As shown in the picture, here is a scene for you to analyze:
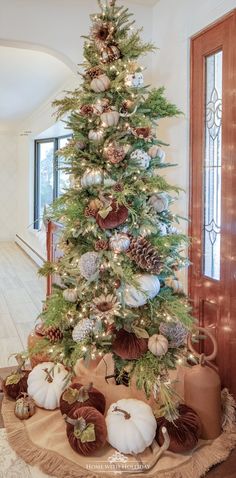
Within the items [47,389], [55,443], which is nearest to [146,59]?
[47,389]

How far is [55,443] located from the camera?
6.06ft

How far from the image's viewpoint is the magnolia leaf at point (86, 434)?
1.74m

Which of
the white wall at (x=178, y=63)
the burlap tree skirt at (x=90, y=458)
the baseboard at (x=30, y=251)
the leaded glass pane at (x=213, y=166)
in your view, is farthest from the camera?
the baseboard at (x=30, y=251)

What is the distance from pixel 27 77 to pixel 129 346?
394cm

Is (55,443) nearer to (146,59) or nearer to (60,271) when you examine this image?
(60,271)

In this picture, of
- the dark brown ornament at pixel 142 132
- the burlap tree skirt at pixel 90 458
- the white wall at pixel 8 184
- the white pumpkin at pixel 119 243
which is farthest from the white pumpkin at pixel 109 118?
the white wall at pixel 8 184

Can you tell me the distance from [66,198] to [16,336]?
1.92 metres

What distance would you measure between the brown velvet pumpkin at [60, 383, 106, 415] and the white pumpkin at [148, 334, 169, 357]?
0.37 meters

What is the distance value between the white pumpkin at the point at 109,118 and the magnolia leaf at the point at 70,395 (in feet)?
4.27

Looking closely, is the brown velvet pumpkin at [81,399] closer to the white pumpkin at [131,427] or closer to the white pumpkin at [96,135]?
the white pumpkin at [131,427]

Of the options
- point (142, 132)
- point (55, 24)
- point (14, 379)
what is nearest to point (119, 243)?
point (142, 132)

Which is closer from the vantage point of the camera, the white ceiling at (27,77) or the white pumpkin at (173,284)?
the white pumpkin at (173,284)

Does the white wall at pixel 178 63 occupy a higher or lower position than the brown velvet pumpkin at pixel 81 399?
higher

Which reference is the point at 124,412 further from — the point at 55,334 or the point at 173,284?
the point at 173,284
